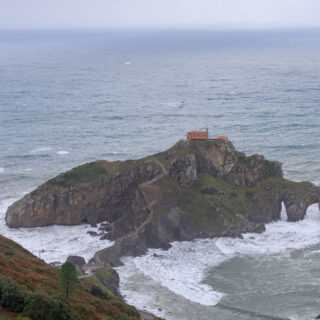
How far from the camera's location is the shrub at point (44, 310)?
40.6 m

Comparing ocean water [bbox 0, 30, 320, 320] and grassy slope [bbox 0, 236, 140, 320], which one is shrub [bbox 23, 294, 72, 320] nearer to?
grassy slope [bbox 0, 236, 140, 320]

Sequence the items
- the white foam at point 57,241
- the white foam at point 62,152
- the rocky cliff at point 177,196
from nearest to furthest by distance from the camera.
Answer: the white foam at point 57,241 < the rocky cliff at point 177,196 < the white foam at point 62,152

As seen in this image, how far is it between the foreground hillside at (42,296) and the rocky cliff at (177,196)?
18572 mm

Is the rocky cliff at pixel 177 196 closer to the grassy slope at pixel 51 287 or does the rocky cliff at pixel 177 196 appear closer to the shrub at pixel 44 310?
the grassy slope at pixel 51 287

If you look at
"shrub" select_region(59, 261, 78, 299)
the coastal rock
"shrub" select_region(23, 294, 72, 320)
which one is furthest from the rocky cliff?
"shrub" select_region(23, 294, 72, 320)

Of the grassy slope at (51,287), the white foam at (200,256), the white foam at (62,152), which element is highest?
the grassy slope at (51,287)

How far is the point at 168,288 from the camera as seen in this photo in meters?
69.4

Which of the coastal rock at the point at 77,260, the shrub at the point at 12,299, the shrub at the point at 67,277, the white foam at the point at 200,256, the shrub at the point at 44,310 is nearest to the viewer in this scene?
the shrub at the point at 44,310

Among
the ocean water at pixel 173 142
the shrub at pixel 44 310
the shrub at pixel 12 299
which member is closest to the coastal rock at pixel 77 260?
the ocean water at pixel 173 142

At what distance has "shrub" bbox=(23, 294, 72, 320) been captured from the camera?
40.6 meters

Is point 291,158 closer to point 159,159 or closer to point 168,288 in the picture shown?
Result: point 159,159

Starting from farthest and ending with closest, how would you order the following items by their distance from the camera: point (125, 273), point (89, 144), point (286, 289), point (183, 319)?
point (89, 144) → point (125, 273) → point (286, 289) → point (183, 319)

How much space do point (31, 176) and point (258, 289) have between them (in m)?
49.4

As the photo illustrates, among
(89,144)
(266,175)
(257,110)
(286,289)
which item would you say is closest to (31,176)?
(89,144)
